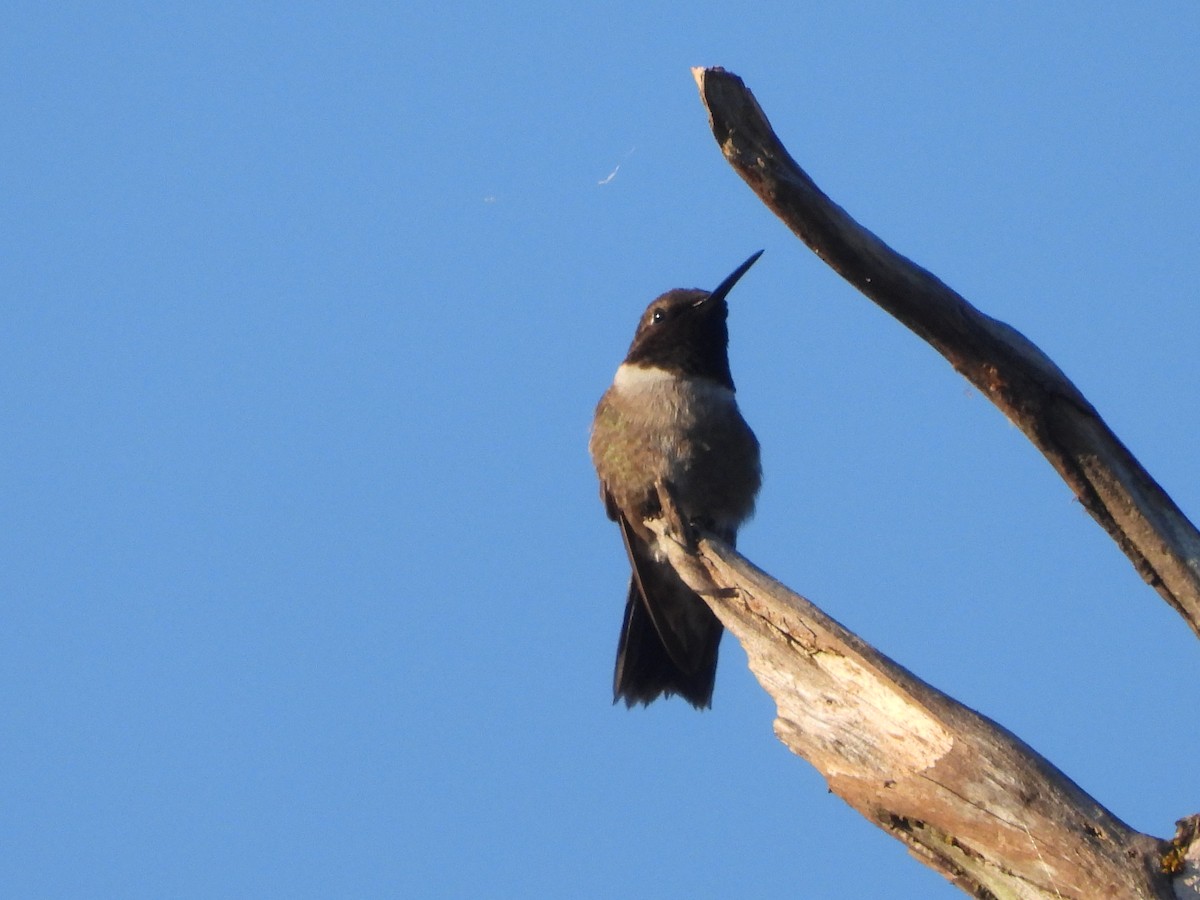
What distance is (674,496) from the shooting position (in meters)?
6.45

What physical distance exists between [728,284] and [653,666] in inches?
68.7

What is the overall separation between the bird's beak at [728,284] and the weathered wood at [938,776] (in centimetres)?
260

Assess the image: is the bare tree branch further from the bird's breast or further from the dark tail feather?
the dark tail feather

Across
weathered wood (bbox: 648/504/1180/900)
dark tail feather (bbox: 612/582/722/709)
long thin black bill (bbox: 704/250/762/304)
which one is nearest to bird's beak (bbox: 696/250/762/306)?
long thin black bill (bbox: 704/250/762/304)

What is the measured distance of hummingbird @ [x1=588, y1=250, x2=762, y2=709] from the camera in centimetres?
656

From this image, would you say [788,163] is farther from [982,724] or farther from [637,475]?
[637,475]

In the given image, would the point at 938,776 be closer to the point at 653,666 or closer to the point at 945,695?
the point at 945,695

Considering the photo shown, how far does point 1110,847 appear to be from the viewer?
3.62 m

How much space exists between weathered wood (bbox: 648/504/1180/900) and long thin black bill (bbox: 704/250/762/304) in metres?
2.60

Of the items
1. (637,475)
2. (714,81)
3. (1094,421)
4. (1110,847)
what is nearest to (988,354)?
(1094,421)

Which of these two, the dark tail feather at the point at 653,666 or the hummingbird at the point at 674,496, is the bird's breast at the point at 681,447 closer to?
the hummingbird at the point at 674,496

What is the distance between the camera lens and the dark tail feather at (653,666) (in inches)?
262

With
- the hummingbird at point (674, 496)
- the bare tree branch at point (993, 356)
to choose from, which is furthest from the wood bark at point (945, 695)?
the hummingbird at point (674, 496)

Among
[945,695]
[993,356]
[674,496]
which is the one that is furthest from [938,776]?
[674,496]
